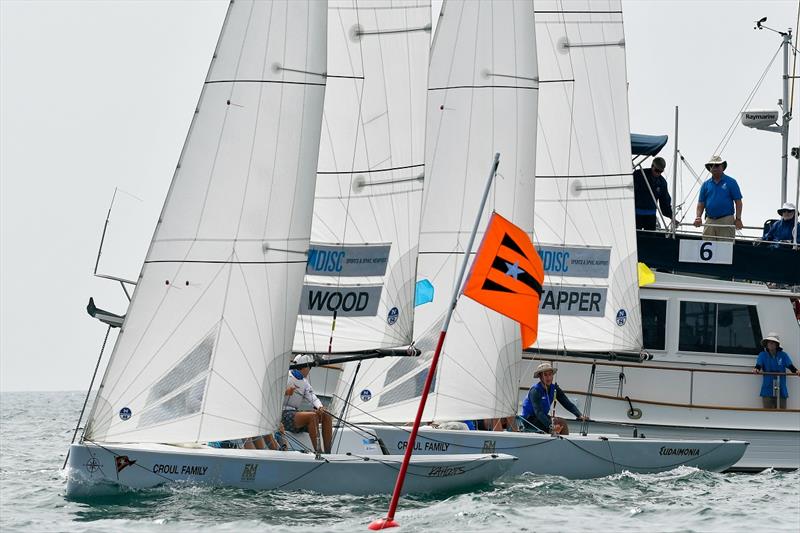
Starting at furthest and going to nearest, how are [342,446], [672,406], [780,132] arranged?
[780,132], [672,406], [342,446]

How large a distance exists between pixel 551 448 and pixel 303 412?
3.26m

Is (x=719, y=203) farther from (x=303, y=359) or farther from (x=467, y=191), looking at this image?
(x=303, y=359)

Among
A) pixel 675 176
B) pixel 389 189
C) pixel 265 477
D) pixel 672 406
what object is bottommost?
pixel 265 477

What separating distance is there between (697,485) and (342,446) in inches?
178

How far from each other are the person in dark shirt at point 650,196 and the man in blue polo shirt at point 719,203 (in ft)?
2.37

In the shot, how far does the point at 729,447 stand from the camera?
1923 centimetres

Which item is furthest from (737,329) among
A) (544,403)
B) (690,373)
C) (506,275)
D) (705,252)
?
(506,275)

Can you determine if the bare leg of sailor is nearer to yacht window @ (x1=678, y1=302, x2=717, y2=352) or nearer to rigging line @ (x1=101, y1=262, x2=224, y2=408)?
rigging line @ (x1=101, y1=262, x2=224, y2=408)

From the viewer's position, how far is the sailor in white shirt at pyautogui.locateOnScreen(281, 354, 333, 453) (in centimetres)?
1655

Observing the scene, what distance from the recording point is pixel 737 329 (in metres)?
22.3

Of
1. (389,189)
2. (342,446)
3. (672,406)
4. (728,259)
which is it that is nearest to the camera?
(389,189)

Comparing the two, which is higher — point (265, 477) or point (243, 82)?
point (243, 82)

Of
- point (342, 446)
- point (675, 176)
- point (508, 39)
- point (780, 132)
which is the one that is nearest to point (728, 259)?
point (675, 176)

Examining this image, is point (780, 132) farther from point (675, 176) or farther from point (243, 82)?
point (243, 82)
